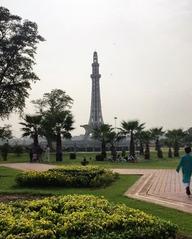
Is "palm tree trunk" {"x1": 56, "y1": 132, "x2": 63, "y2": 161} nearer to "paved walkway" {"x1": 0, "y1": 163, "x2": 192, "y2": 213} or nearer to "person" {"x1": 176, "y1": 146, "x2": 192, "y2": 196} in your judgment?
"paved walkway" {"x1": 0, "y1": 163, "x2": 192, "y2": 213}

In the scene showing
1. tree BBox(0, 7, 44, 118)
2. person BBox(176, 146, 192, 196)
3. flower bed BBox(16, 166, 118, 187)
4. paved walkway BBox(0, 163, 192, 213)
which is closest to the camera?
paved walkway BBox(0, 163, 192, 213)

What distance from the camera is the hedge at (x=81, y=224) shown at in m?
6.42

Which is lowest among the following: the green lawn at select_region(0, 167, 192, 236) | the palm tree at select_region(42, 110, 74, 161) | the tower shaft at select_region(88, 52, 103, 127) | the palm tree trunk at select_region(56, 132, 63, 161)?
the green lawn at select_region(0, 167, 192, 236)

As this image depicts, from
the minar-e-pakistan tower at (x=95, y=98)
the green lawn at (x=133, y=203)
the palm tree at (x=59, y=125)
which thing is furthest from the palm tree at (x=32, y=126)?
the minar-e-pakistan tower at (x=95, y=98)

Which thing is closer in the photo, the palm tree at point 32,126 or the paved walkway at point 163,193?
the paved walkway at point 163,193

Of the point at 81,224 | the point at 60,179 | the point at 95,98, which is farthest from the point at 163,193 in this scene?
the point at 95,98

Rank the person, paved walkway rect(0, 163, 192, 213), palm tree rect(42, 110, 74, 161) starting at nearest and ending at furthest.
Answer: paved walkway rect(0, 163, 192, 213) → the person → palm tree rect(42, 110, 74, 161)

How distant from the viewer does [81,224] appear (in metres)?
6.81

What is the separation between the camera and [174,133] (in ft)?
178

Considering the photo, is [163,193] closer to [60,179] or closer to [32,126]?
[60,179]

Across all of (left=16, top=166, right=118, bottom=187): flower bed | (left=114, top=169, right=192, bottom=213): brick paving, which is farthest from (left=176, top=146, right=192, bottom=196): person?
(left=16, top=166, right=118, bottom=187): flower bed

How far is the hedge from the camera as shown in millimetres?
6422

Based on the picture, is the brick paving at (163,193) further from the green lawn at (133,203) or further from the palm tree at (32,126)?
the palm tree at (32,126)

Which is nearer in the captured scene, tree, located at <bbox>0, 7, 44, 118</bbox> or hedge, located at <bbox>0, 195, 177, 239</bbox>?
hedge, located at <bbox>0, 195, 177, 239</bbox>
